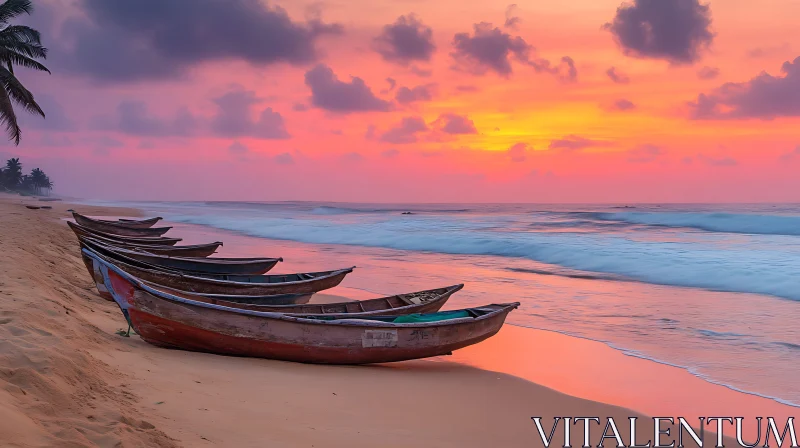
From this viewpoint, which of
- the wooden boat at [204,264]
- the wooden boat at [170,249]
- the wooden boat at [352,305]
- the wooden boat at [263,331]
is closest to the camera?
the wooden boat at [263,331]

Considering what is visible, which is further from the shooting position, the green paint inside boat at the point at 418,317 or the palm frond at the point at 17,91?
the palm frond at the point at 17,91

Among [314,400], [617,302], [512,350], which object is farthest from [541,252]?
[314,400]

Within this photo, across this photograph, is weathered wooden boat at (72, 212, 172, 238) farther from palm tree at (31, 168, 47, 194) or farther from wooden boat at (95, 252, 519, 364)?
palm tree at (31, 168, 47, 194)

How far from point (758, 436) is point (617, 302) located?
7.18 meters

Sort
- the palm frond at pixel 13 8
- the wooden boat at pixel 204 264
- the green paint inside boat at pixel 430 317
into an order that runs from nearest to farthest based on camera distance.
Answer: the green paint inside boat at pixel 430 317, the wooden boat at pixel 204 264, the palm frond at pixel 13 8

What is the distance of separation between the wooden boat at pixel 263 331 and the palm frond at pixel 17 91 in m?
22.4

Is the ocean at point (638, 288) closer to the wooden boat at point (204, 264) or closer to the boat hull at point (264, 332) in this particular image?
the wooden boat at point (204, 264)

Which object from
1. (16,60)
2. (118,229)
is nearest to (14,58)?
(16,60)

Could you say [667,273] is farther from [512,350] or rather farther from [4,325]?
[4,325]

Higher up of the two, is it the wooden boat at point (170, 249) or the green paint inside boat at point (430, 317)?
the wooden boat at point (170, 249)

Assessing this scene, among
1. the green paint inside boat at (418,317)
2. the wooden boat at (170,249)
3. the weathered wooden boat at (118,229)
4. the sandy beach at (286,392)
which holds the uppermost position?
the weathered wooden boat at (118,229)

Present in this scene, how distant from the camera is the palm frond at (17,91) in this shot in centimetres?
2441

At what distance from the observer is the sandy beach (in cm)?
386

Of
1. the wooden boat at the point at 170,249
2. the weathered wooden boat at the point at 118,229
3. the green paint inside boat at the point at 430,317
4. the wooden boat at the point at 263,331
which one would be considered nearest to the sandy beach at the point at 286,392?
the wooden boat at the point at 263,331
